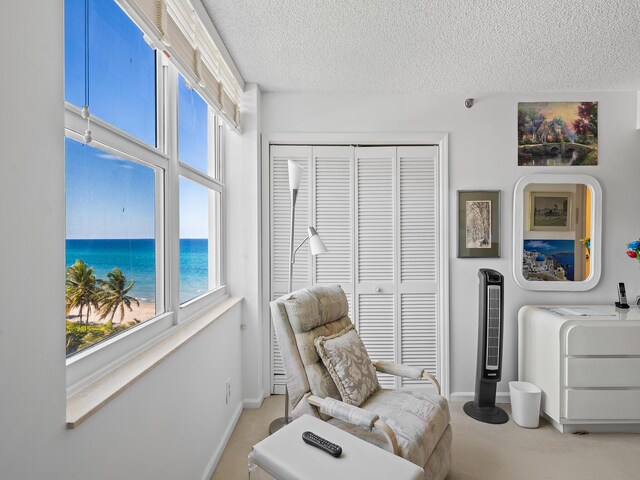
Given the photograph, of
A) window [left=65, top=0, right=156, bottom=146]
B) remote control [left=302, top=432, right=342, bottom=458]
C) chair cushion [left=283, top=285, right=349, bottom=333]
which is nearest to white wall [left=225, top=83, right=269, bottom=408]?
chair cushion [left=283, top=285, right=349, bottom=333]

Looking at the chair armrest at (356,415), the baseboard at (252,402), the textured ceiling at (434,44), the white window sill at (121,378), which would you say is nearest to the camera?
the white window sill at (121,378)

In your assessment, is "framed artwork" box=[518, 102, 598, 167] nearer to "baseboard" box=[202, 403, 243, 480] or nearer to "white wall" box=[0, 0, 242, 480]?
"baseboard" box=[202, 403, 243, 480]

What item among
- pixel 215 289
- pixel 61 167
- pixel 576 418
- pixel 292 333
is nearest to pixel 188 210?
pixel 215 289

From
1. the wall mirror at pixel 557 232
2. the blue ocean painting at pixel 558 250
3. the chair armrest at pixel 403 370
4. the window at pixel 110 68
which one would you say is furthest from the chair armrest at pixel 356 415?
the blue ocean painting at pixel 558 250

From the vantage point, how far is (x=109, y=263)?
1.34 m

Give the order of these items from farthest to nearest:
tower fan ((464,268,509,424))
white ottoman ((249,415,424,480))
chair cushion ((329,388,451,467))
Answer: tower fan ((464,268,509,424))
chair cushion ((329,388,451,467))
white ottoman ((249,415,424,480))

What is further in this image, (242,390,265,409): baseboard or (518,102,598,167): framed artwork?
(518,102,598,167): framed artwork

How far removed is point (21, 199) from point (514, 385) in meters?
3.20

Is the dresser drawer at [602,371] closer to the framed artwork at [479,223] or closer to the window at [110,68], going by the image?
the framed artwork at [479,223]

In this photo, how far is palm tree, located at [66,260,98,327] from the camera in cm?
112

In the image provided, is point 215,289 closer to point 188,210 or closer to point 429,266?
point 188,210

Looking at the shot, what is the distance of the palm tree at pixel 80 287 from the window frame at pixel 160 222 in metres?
0.16

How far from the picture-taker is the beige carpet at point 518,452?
2.10 meters

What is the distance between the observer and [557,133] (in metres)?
3.02
